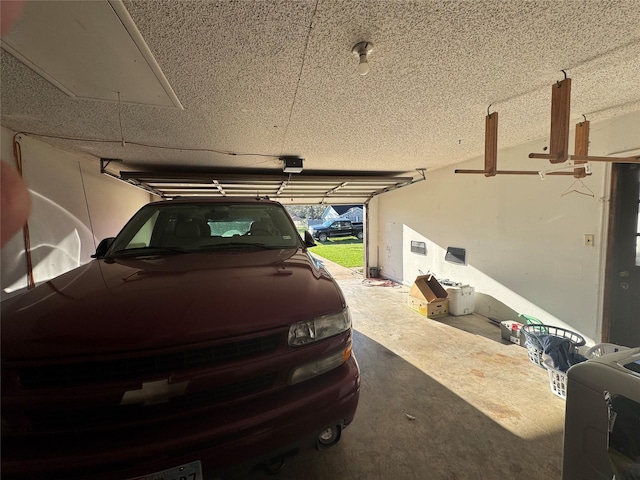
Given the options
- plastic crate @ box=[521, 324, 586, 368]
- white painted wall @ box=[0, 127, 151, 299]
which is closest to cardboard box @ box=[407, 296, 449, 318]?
plastic crate @ box=[521, 324, 586, 368]

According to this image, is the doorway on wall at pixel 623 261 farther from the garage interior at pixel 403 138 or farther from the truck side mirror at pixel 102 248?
Result: the truck side mirror at pixel 102 248

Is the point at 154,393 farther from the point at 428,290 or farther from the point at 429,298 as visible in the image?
the point at 428,290

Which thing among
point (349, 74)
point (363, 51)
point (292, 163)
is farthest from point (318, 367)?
point (292, 163)

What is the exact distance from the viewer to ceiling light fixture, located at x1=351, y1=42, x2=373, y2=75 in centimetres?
148

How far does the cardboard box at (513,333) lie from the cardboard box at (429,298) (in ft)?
3.03

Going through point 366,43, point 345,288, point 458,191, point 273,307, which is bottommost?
point 345,288

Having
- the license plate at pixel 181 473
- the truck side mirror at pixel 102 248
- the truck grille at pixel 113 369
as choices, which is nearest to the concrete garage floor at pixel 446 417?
the license plate at pixel 181 473

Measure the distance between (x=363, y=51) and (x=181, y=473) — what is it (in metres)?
2.16

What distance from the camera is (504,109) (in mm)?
2393

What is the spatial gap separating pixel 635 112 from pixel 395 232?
4.57 m

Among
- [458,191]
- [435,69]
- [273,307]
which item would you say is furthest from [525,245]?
[273,307]

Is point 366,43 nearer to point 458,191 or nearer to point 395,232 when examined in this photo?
point 458,191

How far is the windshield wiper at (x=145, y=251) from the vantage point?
1780mm

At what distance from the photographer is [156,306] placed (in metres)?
1.07
